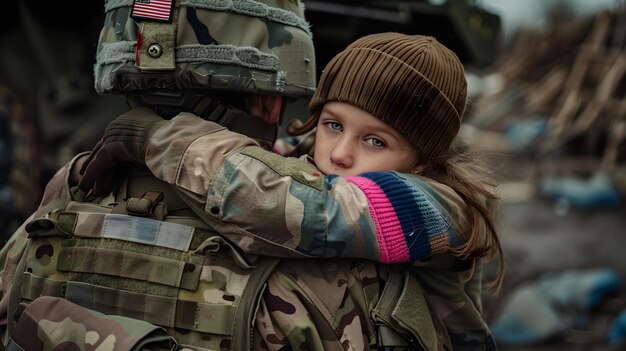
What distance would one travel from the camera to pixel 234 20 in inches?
83.2

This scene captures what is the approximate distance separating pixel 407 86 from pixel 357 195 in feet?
1.20

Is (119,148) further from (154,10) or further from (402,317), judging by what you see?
(402,317)

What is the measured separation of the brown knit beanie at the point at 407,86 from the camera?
6.97 feet

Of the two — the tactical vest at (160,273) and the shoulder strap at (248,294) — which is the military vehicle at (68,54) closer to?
the tactical vest at (160,273)

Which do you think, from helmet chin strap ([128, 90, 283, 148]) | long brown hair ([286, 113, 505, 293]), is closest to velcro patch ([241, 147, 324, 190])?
helmet chin strap ([128, 90, 283, 148])

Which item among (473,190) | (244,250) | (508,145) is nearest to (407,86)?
(473,190)

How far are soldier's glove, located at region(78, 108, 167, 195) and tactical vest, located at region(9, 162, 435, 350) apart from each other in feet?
0.28

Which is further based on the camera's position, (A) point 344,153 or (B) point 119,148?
(A) point 344,153

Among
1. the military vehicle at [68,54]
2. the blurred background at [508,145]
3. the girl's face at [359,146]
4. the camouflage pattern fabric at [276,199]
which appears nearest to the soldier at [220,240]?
the camouflage pattern fabric at [276,199]

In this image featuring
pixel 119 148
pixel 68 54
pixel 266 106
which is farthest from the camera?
pixel 68 54

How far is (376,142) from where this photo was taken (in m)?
2.18

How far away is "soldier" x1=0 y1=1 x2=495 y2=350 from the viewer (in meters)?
1.89

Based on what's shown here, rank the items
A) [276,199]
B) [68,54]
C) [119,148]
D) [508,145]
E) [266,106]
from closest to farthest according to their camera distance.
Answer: [276,199] → [119,148] → [266,106] → [68,54] → [508,145]

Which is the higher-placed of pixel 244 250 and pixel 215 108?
pixel 215 108
